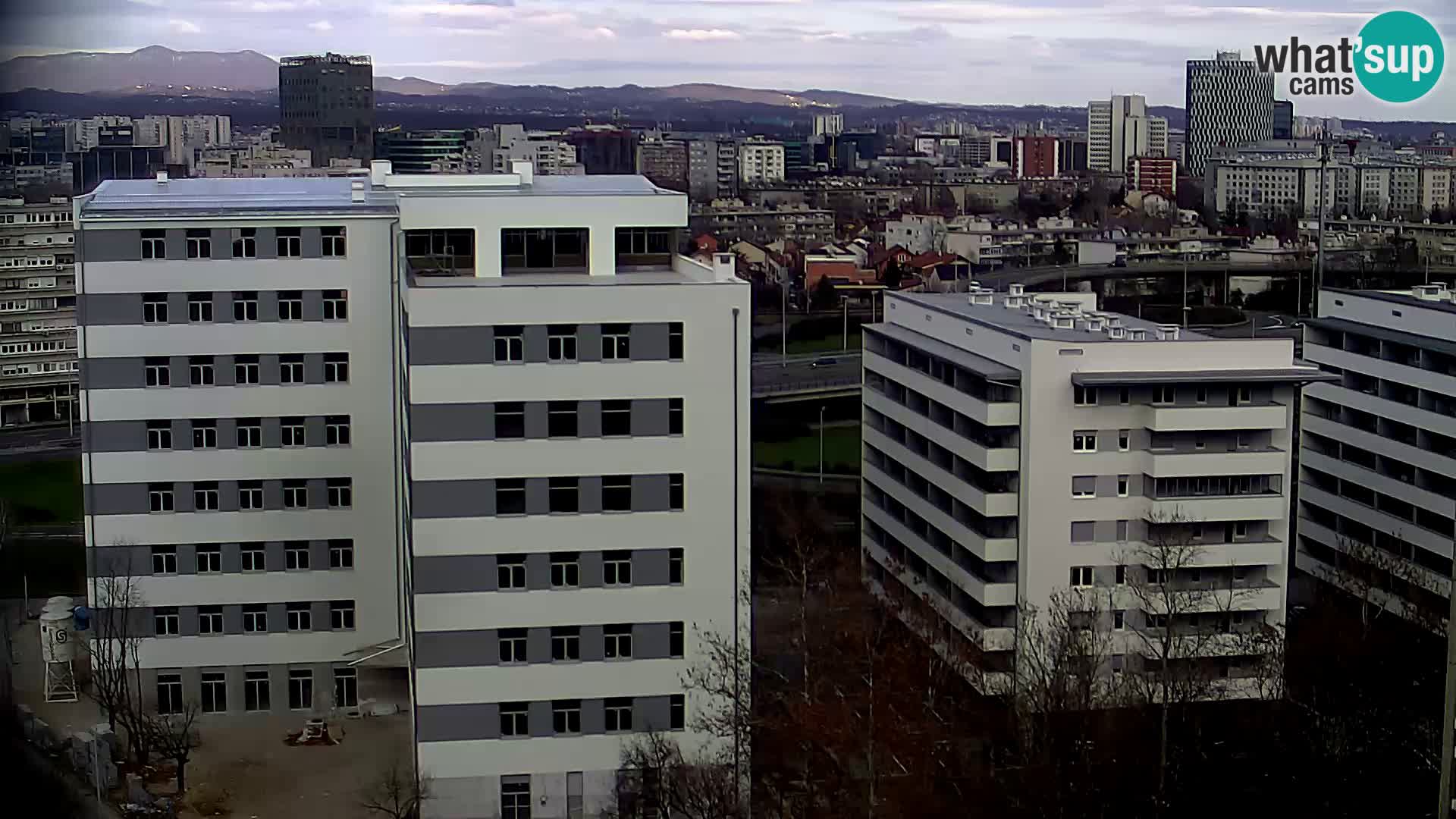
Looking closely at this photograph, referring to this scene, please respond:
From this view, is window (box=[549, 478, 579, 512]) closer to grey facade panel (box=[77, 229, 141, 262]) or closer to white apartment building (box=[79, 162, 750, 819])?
white apartment building (box=[79, 162, 750, 819])

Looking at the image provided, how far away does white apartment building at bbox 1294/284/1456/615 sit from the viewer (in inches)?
239

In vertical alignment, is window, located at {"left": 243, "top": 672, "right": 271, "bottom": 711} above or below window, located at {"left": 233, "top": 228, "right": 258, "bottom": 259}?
below

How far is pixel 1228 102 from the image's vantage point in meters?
16.2

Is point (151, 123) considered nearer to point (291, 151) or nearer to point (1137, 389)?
point (291, 151)

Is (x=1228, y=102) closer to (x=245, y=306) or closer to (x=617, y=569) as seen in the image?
(x=245, y=306)

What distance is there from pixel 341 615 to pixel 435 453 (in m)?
1.41

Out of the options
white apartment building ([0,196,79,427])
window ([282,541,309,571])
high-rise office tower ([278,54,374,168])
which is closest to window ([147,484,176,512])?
window ([282,541,309,571])

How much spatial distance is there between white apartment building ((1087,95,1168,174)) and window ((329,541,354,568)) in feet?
42.9

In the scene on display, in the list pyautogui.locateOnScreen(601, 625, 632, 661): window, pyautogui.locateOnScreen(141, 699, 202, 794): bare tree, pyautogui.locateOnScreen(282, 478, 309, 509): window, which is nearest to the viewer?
pyautogui.locateOnScreen(601, 625, 632, 661): window

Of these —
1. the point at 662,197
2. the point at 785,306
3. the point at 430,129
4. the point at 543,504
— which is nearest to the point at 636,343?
the point at 543,504

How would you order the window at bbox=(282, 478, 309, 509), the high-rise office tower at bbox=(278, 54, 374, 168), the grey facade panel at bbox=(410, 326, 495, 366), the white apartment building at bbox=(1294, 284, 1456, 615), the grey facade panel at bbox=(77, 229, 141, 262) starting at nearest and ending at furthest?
the grey facade panel at bbox=(410, 326, 495, 366) → the grey facade panel at bbox=(77, 229, 141, 262) → the window at bbox=(282, 478, 309, 509) → the white apartment building at bbox=(1294, 284, 1456, 615) → the high-rise office tower at bbox=(278, 54, 374, 168)

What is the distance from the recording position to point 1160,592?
5.12 metres

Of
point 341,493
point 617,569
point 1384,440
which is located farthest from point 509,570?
point 1384,440

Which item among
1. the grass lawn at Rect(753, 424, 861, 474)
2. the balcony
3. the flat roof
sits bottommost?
the grass lawn at Rect(753, 424, 861, 474)
